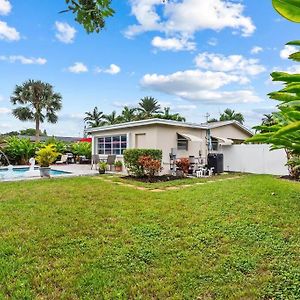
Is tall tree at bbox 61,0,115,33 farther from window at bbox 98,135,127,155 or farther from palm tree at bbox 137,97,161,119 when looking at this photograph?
palm tree at bbox 137,97,161,119

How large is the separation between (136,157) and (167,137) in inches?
141

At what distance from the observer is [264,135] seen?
37.3 inches

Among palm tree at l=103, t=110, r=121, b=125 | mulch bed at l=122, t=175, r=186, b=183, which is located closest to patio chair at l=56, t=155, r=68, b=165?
mulch bed at l=122, t=175, r=186, b=183

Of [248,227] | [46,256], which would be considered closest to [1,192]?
[46,256]

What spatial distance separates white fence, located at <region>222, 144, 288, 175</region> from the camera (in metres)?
20.6

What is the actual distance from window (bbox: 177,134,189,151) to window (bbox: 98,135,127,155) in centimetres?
401

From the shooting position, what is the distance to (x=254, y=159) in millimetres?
22047

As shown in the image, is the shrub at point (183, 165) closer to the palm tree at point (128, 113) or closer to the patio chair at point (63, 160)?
the patio chair at point (63, 160)

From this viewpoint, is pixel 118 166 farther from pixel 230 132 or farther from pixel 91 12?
pixel 91 12

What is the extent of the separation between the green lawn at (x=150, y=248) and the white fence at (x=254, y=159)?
1054cm

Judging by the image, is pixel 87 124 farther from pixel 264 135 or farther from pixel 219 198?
pixel 264 135

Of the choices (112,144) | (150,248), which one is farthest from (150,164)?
(150,248)

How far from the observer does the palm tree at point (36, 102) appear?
1608 inches

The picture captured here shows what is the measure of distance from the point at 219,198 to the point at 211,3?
8.46 meters
